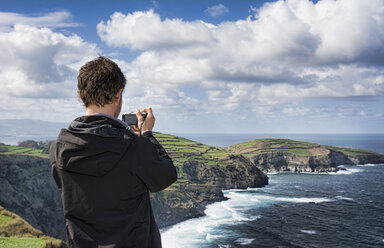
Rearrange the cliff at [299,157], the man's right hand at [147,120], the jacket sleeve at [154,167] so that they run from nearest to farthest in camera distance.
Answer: the jacket sleeve at [154,167] → the man's right hand at [147,120] → the cliff at [299,157]

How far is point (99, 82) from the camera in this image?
112 inches

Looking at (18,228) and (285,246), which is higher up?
(18,228)

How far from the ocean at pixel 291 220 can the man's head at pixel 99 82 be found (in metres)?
56.2

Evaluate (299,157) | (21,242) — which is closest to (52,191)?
(21,242)

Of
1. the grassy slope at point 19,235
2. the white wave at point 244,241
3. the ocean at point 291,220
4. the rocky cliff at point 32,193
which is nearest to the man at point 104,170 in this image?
the grassy slope at point 19,235

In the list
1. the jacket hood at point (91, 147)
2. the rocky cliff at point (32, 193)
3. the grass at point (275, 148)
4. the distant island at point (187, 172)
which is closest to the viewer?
the jacket hood at point (91, 147)

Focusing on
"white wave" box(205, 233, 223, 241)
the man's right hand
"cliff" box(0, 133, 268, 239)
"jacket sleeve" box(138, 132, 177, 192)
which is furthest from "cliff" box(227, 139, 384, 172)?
"jacket sleeve" box(138, 132, 177, 192)

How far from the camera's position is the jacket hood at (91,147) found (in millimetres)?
2598

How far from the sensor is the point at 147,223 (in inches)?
115

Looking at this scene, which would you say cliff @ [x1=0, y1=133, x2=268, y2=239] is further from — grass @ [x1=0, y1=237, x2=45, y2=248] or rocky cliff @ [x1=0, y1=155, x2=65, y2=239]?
grass @ [x1=0, y1=237, x2=45, y2=248]

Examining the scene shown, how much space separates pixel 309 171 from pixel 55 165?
175329 millimetres

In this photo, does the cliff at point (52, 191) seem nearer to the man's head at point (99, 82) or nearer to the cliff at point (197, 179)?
the cliff at point (197, 179)

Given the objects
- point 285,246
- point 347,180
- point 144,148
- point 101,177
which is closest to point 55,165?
point 101,177

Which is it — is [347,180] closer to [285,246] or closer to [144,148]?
[285,246]
